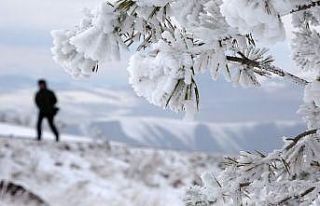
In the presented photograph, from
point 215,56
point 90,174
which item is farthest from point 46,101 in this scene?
point 215,56

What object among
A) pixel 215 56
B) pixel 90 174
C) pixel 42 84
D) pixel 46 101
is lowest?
pixel 90 174

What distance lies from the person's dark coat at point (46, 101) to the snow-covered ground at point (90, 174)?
84 centimetres

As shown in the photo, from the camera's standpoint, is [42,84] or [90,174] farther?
[42,84]

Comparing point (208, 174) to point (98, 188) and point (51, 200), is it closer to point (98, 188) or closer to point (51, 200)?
point (51, 200)

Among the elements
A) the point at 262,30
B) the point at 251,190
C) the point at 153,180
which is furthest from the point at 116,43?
the point at 153,180

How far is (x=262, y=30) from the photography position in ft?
5.22

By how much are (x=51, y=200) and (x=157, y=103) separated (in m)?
8.62

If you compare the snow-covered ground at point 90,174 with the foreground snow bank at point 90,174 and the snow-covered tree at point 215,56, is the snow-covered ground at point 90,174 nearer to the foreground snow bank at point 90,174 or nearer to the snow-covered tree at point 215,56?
the foreground snow bank at point 90,174

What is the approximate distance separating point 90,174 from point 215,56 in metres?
13.5

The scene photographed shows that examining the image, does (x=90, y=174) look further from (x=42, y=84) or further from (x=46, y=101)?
(x=42, y=84)

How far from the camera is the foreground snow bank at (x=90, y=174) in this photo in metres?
11.3

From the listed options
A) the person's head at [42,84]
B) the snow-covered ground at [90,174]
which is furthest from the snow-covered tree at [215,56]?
the person's head at [42,84]

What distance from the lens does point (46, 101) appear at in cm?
1730

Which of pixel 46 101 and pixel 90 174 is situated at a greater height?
pixel 46 101
